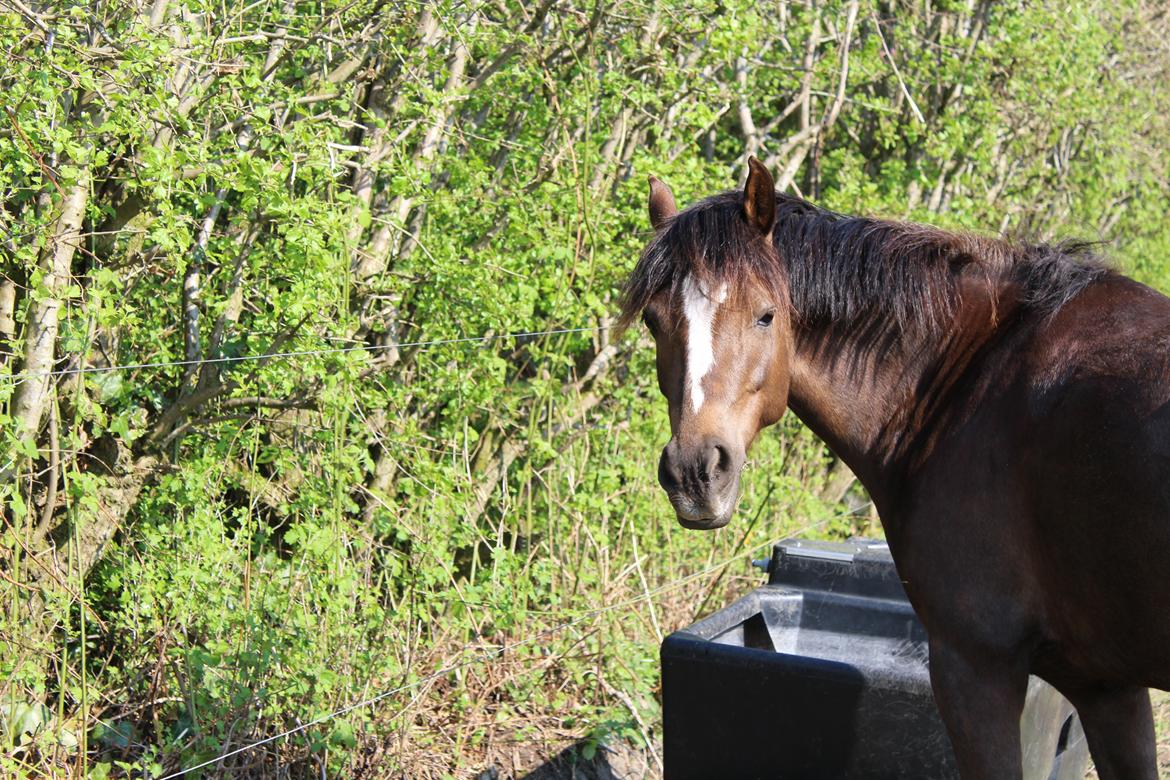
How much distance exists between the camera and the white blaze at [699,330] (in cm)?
295

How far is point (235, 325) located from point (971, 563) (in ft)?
9.45

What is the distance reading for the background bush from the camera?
12.6ft

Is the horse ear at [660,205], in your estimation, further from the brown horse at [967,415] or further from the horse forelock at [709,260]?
the horse forelock at [709,260]

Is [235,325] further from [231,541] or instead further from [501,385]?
[501,385]

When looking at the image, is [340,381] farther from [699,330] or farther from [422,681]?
[699,330]

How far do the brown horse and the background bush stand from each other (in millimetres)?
707

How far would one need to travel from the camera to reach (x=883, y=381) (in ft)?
10.7

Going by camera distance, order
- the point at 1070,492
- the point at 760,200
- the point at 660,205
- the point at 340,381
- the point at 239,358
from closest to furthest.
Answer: the point at 1070,492
the point at 760,200
the point at 660,205
the point at 239,358
the point at 340,381

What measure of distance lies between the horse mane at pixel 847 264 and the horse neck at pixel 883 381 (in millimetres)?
44

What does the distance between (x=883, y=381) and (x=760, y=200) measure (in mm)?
627

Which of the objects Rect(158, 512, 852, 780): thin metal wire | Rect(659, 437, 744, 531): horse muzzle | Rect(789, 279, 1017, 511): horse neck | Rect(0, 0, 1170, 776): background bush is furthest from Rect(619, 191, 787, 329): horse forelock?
Rect(158, 512, 852, 780): thin metal wire

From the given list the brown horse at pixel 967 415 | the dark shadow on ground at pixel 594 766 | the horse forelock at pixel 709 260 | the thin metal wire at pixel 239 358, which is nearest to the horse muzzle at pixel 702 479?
the brown horse at pixel 967 415

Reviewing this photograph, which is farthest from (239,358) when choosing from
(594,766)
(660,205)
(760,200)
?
(594,766)

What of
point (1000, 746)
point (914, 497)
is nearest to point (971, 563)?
point (914, 497)
